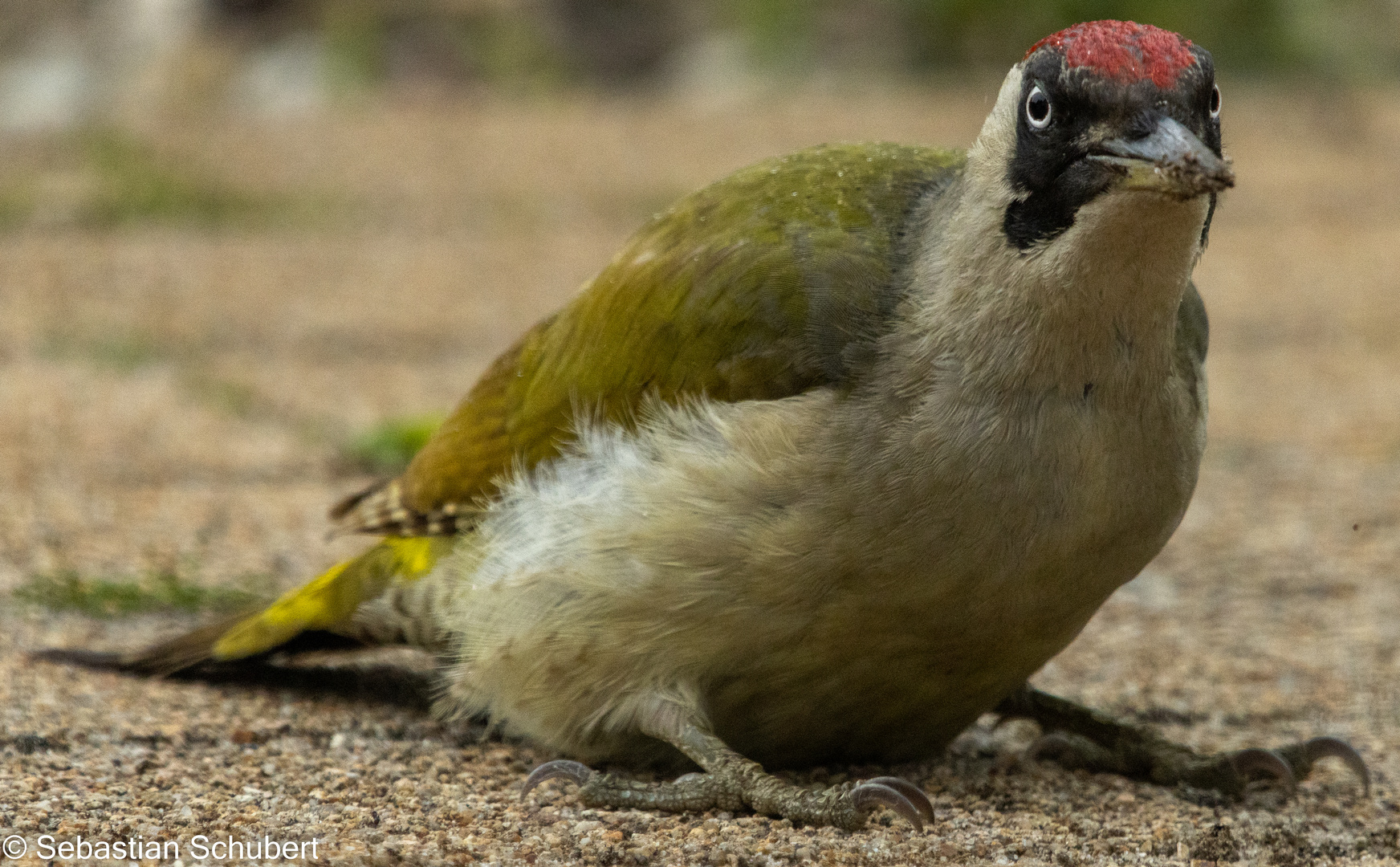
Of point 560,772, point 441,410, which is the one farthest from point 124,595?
point 441,410

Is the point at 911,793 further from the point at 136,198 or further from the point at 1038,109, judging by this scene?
the point at 136,198

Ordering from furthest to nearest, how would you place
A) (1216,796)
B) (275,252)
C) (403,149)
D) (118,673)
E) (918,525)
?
(403,149) → (275,252) → (118,673) → (1216,796) → (918,525)

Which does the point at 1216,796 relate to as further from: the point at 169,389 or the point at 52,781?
the point at 169,389

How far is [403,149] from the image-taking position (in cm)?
1159

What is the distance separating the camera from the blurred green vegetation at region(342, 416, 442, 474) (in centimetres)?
583

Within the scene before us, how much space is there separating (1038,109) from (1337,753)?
59.3 inches

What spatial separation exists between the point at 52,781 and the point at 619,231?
6819mm

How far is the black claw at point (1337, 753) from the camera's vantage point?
3.54 meters

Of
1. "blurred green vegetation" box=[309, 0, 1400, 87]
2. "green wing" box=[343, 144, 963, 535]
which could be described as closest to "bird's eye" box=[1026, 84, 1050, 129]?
"green wing" box=[343, 144, 963, 535]

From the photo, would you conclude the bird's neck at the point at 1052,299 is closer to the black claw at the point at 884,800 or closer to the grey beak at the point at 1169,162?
the grey beak at the point at 1169,162

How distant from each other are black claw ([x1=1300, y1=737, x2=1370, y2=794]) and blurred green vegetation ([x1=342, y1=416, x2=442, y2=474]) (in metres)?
3.12

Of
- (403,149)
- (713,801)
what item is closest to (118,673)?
(713,801)

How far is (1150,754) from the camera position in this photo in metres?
3.67

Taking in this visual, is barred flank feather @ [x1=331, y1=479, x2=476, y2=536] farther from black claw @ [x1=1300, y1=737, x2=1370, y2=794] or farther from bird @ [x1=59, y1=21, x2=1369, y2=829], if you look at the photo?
black claw @ [x1=1300, y1=737, x2=1370, y2=794]
